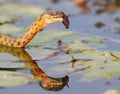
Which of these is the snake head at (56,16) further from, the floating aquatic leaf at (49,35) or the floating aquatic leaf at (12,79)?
the floating aquatic leaf at (12,79)

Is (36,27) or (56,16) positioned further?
(36,27)

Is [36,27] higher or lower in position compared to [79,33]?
higher

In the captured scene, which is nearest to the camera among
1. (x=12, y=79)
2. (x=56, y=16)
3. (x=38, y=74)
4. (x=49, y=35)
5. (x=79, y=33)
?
(x=12, y=79)

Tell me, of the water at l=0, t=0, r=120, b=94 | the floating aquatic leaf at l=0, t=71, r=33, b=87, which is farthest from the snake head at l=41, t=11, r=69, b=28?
the floating aquatic leaf at l=0, t=71, r=33, b=87

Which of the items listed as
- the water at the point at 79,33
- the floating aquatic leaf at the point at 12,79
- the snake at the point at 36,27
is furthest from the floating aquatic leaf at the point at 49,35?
the floating aquatic leaf at the point at 12,79

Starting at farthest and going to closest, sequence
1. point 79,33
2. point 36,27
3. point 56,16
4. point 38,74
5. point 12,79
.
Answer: point 79,33, point 36,27, point 56,16, point 38,74, point 12,79

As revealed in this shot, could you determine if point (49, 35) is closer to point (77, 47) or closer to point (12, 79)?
point (77, 47)

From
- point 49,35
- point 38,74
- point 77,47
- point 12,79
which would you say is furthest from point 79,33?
point 12,79
